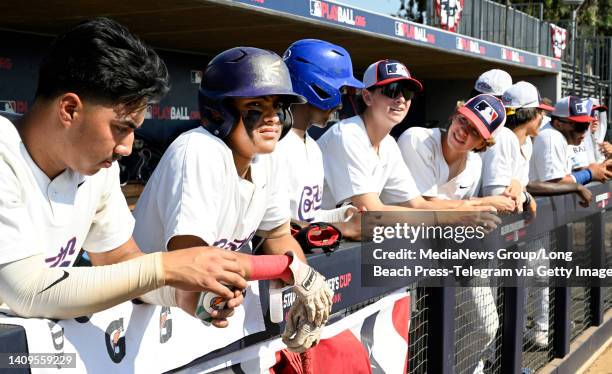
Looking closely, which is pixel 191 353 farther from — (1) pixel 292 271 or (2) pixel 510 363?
(2) pixel 510 363

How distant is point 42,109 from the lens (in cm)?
168

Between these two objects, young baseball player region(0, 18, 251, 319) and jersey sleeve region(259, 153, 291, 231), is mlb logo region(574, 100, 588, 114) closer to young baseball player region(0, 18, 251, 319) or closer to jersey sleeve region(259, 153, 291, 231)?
jersey sleeve region(259, 153, 291, 231)

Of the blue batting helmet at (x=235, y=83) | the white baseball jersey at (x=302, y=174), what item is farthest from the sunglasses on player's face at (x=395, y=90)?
the blue batting helmet at (x=235, y=83)

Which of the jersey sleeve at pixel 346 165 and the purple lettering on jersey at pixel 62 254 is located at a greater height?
the jersey sleeve at pixel 346 165

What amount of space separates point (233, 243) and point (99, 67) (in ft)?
2.84

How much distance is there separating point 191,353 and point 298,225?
0.99 meters

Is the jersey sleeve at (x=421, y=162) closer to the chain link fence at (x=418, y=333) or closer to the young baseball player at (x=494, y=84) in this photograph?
the chain link fence at (x=418, y=333)

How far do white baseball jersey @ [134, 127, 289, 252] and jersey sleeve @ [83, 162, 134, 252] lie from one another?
13cm

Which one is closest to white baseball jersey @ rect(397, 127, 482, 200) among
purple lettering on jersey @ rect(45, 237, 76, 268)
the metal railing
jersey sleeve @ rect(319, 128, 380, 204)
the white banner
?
jersey sleeve @ rect(319, 128, 380, 204)

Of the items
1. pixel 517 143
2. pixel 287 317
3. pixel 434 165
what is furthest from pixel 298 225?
pixel 517 143

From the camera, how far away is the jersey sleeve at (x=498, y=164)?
4531mm

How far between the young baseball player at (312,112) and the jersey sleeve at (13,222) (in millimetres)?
1501

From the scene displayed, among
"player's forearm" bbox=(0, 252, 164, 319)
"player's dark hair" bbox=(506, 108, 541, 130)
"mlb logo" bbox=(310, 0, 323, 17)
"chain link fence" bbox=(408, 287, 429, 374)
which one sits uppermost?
"mlb logo" bbox=(310, 0, 323, 17)

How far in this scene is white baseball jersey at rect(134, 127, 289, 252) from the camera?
6.77 ft
